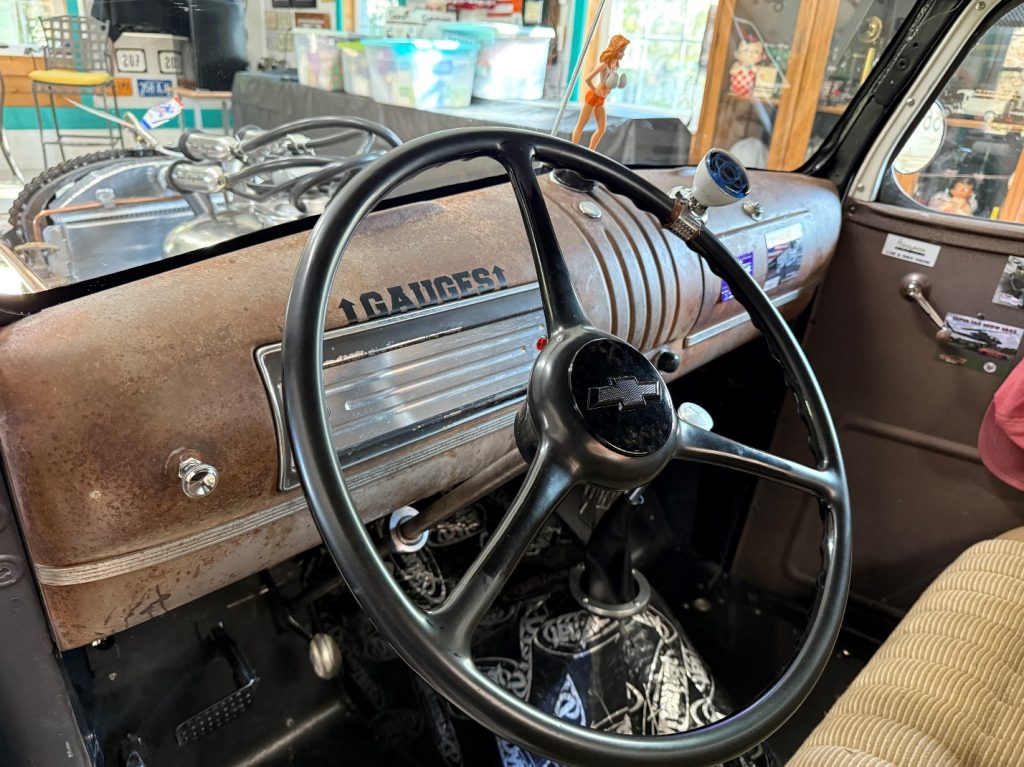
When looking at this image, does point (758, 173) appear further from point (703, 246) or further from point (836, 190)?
point (703, 246)

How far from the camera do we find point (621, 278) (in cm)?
113

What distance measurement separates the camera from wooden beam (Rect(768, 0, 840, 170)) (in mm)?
1648

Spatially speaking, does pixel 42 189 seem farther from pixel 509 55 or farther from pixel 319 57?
pixel 509 55

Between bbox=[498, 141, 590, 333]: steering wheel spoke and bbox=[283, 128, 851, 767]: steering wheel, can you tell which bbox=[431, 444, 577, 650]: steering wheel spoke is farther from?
bbox=[498, 141, 590, 333]: steering wheel spoke

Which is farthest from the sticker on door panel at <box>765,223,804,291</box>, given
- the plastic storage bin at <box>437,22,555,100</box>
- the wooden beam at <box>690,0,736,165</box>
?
the plastic storage bin at <box>437,22,555,100</box>

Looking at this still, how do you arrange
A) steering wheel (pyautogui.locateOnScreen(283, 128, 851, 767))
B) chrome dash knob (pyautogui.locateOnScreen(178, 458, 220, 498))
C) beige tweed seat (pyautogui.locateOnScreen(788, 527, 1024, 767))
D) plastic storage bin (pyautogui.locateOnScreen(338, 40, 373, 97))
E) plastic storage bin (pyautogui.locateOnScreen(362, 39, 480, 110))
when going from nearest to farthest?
steering wheel (pyautogui.locateOnScreen(283, 128, 851, 767)) → chrome dash knob (pyautogui.locateOnScreen(178, 458, 220, 498)) → beige tweed seat (pyautogui.locateOnScreen(788, 527, 1024, 767)) → plastic storage bin (pyautogui.locateOnScreen(338, 40, 373, 97)) → plastic storage bin (pyautogui.locateOnScreen(362, 39, 480, 110))

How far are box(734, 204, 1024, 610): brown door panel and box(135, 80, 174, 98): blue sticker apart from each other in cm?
150

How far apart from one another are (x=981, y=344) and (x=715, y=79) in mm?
830

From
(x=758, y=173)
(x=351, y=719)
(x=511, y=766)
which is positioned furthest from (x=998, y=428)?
(x=351, y=719)

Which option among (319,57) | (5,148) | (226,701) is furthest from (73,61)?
(226,701)

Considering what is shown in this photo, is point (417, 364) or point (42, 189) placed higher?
point (42, 189)

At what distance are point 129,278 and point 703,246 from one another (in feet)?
2.30

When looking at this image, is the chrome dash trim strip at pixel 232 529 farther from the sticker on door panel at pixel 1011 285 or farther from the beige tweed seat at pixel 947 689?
the sticker on door panel at pixel 1011 285

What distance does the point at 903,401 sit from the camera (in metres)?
1.79
